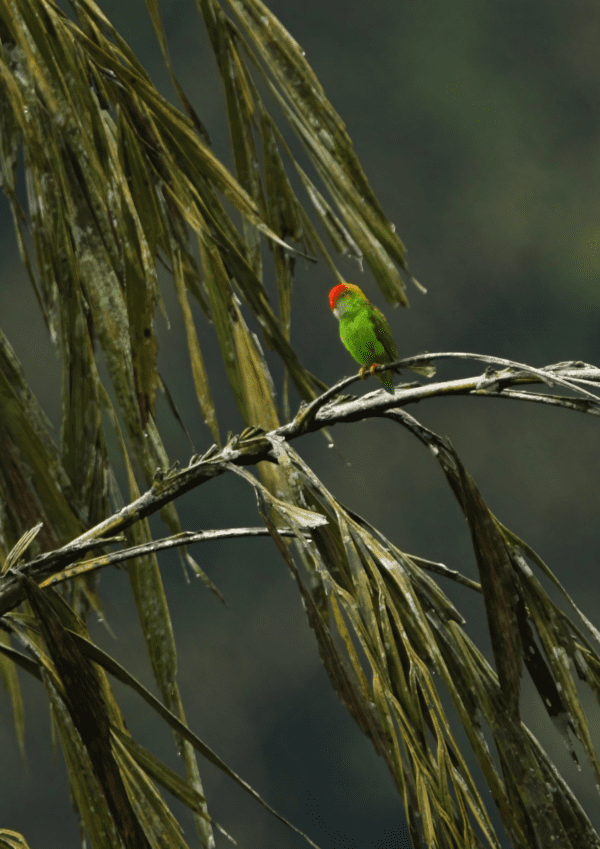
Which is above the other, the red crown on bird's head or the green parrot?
the red crown on bird's head

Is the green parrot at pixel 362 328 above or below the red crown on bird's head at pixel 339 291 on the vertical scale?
below

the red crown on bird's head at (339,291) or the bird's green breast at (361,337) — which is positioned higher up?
the red crown on bird's head at (339,291)

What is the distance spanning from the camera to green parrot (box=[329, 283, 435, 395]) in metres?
0.88

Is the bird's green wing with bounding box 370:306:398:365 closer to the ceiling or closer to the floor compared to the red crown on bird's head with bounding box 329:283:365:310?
closer to the floor

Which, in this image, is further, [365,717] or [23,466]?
[23,466]

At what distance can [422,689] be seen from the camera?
55cm

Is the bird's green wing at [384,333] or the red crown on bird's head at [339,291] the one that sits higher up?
the red crown on bird's head at [339,291]

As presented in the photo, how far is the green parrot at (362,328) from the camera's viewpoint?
0.88 metres

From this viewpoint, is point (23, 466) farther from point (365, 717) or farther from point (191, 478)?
point (365, 717)

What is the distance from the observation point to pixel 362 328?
2.88ft

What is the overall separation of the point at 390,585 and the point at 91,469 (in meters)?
0.32

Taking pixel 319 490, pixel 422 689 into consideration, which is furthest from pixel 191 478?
pixel 422 689

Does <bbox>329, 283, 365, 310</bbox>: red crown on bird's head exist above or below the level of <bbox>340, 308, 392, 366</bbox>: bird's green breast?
above

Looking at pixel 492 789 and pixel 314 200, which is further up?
pixel 314 200
